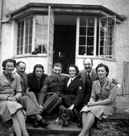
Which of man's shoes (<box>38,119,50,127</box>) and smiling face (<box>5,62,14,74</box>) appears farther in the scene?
smiling face (<box>5,62,14,74</box>)

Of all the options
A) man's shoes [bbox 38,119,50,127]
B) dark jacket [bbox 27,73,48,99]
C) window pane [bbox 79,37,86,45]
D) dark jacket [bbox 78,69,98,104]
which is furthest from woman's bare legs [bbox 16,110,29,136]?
window pane [bbox 79,37,86,45]

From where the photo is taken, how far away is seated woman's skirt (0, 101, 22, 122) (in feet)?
12.9

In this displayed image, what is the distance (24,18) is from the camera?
29.1ft

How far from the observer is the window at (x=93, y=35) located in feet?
27.6

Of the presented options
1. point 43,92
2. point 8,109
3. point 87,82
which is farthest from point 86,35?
point 8,109

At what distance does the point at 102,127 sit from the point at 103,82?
905mm

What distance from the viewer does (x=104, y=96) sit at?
432cm

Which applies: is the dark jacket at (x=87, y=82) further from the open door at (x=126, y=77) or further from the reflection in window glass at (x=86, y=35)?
the open door at (x=126, y=77)

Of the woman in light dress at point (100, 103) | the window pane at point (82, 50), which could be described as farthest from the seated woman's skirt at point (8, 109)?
the window pane at point (82, 50)

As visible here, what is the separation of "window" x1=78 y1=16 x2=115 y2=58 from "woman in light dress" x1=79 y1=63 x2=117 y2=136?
4100mm

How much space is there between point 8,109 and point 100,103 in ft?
5.85

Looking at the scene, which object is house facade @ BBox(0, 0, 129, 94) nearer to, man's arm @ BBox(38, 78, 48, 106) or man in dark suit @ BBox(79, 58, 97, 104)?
man's arm @ BBox(38, 78, 48, 106)

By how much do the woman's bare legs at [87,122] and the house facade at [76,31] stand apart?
13.1 ft

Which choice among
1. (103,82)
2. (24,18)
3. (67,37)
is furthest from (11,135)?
(67,37)
